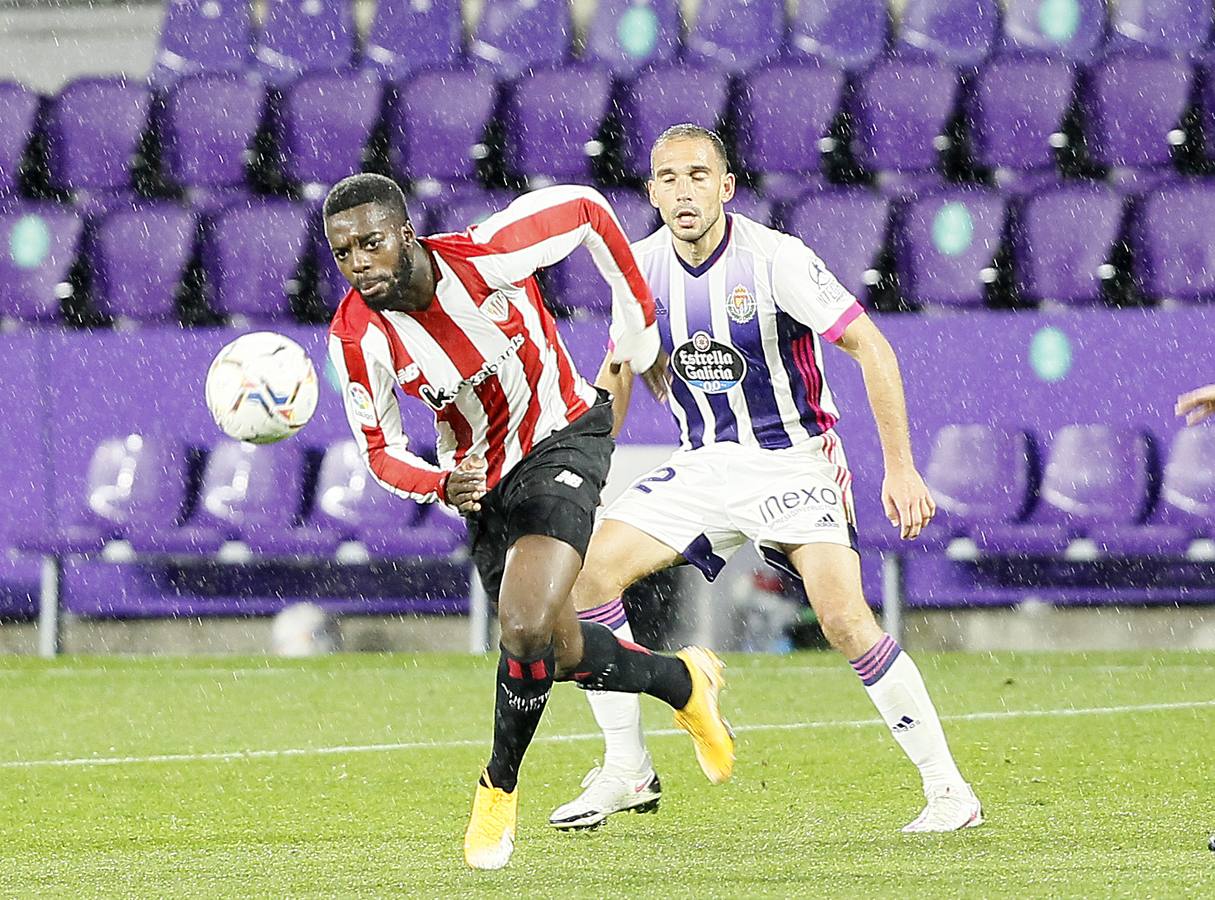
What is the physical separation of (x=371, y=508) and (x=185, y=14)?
11.8ft

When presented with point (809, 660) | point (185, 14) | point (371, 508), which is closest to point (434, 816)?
point (809, 660)

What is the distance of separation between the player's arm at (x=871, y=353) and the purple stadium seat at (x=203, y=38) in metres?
6.85

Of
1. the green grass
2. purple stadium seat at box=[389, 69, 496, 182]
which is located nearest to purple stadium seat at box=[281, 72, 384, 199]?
purple stadium seat at box=[389, 69, 496, 182]

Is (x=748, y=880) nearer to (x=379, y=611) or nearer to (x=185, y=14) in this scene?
(x=379, y=611)

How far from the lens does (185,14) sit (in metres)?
11.5

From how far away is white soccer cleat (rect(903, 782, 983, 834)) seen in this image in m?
4.64

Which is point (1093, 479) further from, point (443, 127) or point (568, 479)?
point (568, 479)

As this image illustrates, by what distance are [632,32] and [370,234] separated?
22.8 feet

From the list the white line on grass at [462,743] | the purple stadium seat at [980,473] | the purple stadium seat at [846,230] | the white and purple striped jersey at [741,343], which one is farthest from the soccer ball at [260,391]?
the purple stadium seat at [846,230]

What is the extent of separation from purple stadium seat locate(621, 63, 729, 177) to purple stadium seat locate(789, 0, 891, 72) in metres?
0.67

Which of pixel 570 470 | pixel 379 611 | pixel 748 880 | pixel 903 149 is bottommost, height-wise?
pixel 379 611

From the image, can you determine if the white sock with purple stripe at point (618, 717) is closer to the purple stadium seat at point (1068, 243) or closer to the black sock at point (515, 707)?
the black sock at point (515, 707)

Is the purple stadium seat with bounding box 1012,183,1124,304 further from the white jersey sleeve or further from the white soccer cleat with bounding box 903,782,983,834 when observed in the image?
the white soccer cleat with bounding box 903,782,983,834

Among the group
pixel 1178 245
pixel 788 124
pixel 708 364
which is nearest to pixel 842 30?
pixel 788 124
